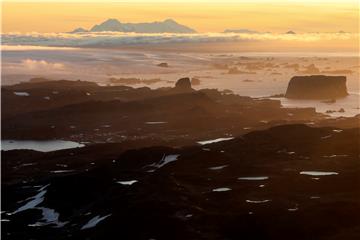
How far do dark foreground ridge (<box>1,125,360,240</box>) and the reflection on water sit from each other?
16.2m

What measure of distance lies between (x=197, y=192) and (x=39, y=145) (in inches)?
2282

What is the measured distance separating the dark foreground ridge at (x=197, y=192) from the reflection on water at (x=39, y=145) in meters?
16.2

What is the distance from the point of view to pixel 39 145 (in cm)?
12625

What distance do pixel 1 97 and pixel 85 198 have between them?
360 ft

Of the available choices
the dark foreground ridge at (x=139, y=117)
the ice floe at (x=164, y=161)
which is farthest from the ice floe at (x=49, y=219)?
the dark foreground ridge at (x=139, y=117)

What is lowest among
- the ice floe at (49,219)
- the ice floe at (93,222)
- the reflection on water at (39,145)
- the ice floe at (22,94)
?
the ice floe at (49,219)

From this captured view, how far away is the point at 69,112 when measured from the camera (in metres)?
160

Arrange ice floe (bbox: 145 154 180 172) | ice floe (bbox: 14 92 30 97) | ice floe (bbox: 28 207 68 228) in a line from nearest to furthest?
ice floe (bbox: 28 207 68 228)
ice floe (bbox: 145 154 180 172)
ice floe (bbox: 14 92 30 97)

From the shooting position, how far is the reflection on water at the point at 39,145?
12231 centimetres

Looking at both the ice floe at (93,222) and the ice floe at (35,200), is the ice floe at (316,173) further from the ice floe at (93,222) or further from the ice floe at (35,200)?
the ice floe at (35,200)

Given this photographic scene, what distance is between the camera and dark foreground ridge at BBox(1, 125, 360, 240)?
205 ft

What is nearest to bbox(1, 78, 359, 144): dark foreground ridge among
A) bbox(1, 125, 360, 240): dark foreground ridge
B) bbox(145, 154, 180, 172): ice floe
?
bbox(145, 154, 180, 172): ice floe

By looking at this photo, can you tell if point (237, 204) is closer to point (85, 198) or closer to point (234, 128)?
point (85, 198)

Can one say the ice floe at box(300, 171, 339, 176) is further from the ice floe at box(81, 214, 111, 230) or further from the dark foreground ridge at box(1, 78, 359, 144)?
the dark foreground ridge at box(1, 78, 359, 144)
